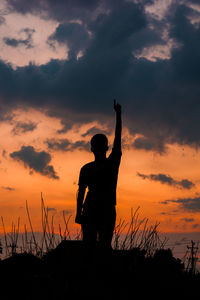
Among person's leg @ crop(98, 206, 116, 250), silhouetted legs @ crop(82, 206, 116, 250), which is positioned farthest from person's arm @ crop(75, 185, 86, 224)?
person's leg @ crop(98, 206, 116, 250)

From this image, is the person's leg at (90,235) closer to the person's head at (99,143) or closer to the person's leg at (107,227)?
the person's leg at (107,227)

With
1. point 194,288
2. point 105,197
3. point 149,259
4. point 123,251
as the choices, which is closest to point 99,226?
point 105,197

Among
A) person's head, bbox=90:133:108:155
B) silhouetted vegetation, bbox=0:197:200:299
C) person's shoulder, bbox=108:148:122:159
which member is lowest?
silhouetted vegetation, bbox=0:197:200:299

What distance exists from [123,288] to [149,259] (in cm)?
138

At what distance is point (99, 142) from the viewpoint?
16.2 ft

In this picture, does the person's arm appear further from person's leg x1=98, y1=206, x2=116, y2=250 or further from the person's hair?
the person's hair

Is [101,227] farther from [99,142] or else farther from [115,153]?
[99,142]

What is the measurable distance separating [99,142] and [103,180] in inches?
20.8

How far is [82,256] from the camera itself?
16.0 feet

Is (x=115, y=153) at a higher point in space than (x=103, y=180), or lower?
higher

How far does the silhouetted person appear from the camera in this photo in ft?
16.2

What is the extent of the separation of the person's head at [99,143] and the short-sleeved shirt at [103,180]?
0.47 ft

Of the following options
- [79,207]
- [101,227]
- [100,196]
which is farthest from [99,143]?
[101,227]

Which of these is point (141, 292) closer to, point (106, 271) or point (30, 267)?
point (106, 271)
